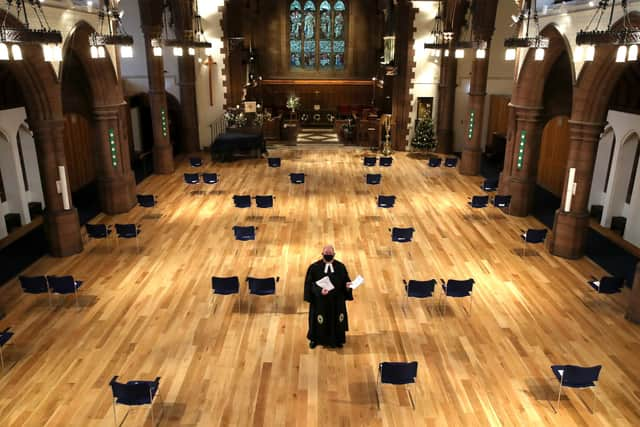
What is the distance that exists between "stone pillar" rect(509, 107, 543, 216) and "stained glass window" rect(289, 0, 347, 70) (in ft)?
60.7

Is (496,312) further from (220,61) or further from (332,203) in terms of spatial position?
(220,61)

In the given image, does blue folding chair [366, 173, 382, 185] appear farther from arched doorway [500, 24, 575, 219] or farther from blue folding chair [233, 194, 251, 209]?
blue folding chair [233, 194, 251, 209]

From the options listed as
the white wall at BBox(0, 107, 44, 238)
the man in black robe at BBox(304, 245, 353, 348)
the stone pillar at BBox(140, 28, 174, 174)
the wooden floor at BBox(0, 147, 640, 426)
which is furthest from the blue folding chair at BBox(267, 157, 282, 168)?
the man in black robe at BBox(304, 245, 353, 348)

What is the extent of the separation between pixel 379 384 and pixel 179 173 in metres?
14.2

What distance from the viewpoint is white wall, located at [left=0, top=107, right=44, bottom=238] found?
12852 millimetres

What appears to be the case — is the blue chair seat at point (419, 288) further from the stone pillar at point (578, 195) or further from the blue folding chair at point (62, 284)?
the blue folding chair at point (62, 284)

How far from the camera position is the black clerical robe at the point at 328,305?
7.72 meters

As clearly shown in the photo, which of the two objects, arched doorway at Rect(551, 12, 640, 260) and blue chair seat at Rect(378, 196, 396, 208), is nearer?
arched doorway at Rect(551, 12, 640, 260)

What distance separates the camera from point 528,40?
416 inches

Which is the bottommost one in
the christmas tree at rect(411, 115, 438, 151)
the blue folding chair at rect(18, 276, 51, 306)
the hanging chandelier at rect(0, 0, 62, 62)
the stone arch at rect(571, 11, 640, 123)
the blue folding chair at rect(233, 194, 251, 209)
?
the blue folding chair at rect(18, 276, 51, 306)

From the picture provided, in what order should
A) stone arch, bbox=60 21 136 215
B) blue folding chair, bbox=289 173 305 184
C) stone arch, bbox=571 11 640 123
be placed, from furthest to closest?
blue folding chair, bbox=289 173 305 184
stone arch, bbox=60 21 136 215
stone arch, bbox=571 11 640 123

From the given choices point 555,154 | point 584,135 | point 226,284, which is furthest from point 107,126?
point 555,154

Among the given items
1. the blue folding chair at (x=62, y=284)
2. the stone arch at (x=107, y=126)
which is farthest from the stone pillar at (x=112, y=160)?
the blue folding chair at (x=62, y=284)

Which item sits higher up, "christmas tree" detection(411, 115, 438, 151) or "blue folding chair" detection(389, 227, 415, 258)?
"christmas tree" detection(411, 115, 438, 151)
